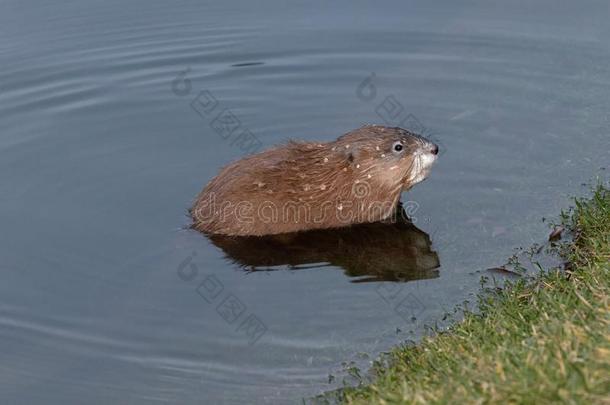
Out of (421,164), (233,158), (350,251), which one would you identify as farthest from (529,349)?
(233,158)

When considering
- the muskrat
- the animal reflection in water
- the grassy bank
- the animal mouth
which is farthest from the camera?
the animal mouth

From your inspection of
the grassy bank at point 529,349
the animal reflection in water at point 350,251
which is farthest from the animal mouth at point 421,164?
the grassy bank at point 529,349

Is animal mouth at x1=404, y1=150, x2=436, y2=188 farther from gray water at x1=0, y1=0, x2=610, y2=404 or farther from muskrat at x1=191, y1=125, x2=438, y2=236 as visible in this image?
gray water at x1=0, y1=0, x2=610, y2=404

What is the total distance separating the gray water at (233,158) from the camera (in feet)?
23.9

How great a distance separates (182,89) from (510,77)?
3482mm

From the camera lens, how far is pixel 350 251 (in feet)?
28.8

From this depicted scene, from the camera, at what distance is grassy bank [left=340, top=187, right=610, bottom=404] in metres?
4.88

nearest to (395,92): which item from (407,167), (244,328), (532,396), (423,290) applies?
(407,167)

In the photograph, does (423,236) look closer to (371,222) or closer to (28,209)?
(371,222)

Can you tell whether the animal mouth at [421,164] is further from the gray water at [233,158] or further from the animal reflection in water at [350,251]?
the animal reflection in water at [350,251]

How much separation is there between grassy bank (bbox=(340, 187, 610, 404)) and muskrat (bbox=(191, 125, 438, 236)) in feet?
5.66

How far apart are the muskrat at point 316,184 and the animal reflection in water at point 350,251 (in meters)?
0.10

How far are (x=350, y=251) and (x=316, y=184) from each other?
674 millimetres

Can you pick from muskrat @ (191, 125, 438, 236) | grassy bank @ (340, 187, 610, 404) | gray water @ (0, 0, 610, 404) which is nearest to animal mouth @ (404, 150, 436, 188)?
muskrat @ (191, 125, 438, 236)
